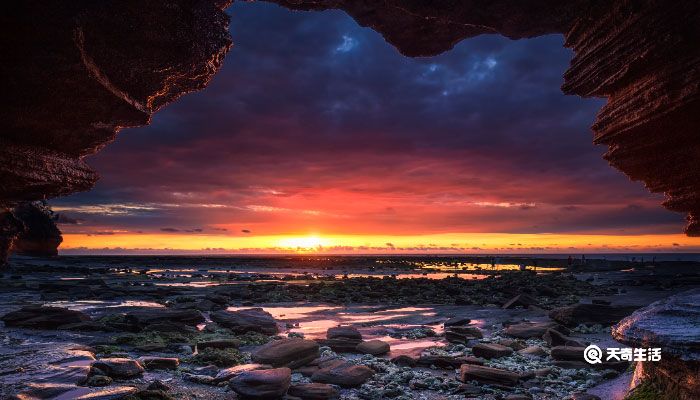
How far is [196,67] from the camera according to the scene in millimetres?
6113

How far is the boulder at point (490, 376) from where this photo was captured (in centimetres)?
740

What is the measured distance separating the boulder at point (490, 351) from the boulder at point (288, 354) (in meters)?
3.51

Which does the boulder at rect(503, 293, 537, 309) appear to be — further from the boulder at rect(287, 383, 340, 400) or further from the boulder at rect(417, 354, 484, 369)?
the boulder at rect(287, 383, 340, 400)

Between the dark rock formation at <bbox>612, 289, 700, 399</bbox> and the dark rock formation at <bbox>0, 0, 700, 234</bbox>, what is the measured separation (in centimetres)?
263

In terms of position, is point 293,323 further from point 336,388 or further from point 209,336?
point 336,388

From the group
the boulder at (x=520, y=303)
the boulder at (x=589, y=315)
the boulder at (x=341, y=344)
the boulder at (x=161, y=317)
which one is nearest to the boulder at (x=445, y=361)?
the boulder at (x=341, y=344)

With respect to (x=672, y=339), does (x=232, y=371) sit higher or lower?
lower

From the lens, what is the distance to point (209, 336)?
1118 centimetres

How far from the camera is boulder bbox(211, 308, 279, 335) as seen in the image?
1233cm

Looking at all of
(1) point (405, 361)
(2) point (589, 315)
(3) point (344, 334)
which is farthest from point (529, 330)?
(3) point (344, 334)

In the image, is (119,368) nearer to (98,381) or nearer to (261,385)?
(98,381)

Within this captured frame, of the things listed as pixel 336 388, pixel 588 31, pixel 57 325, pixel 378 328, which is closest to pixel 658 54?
pixel 588 31

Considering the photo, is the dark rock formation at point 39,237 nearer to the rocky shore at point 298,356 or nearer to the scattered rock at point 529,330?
the rocky shore at point 298,356

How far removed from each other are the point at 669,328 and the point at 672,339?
36 cm
